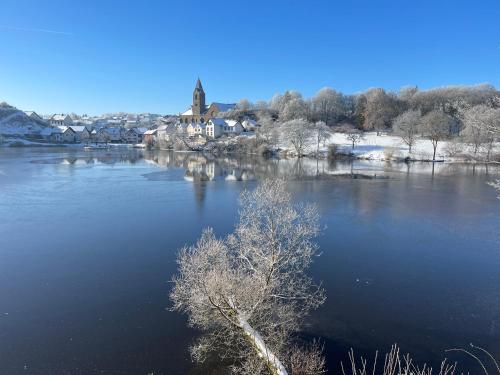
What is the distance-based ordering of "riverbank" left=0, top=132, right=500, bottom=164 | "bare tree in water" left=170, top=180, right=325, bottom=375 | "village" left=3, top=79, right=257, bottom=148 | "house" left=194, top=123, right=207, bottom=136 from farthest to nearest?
"house" left=194, top=123, right=207, bottom=136
"village" left=3, top=79, right=257, bottom=148
"riverbank" left=0, top=132, right=500, bottom=164
"bare tree in water" left=170, top=180, right=325, bottom=375

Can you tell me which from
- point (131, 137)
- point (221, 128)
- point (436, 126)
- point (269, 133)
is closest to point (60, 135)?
point (131, 137)

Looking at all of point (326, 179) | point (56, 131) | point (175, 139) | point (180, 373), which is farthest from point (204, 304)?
point (56, 131)

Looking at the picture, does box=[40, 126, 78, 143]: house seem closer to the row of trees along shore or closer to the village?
the village

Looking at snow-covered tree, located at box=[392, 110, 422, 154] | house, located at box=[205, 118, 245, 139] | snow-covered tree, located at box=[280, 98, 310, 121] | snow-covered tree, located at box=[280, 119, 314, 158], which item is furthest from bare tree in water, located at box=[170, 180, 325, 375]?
house, located at box=[205, 118, 245, 139]

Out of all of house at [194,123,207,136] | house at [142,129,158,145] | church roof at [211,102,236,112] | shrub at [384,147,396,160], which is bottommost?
shrub at [384,147,396,160]

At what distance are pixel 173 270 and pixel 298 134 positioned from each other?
45424 millimetres

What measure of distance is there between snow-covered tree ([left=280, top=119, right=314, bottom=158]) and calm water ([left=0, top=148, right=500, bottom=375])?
3029 cm

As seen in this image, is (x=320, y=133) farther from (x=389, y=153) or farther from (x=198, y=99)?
(x=198, y=99)

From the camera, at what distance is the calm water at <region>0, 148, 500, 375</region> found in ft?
27.7

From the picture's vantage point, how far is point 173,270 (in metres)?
12.4

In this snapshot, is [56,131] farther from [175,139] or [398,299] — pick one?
[398,299]

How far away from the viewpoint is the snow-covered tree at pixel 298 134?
55.3 m

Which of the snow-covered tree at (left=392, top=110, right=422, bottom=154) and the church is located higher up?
the church

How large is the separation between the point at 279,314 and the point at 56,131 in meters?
101
